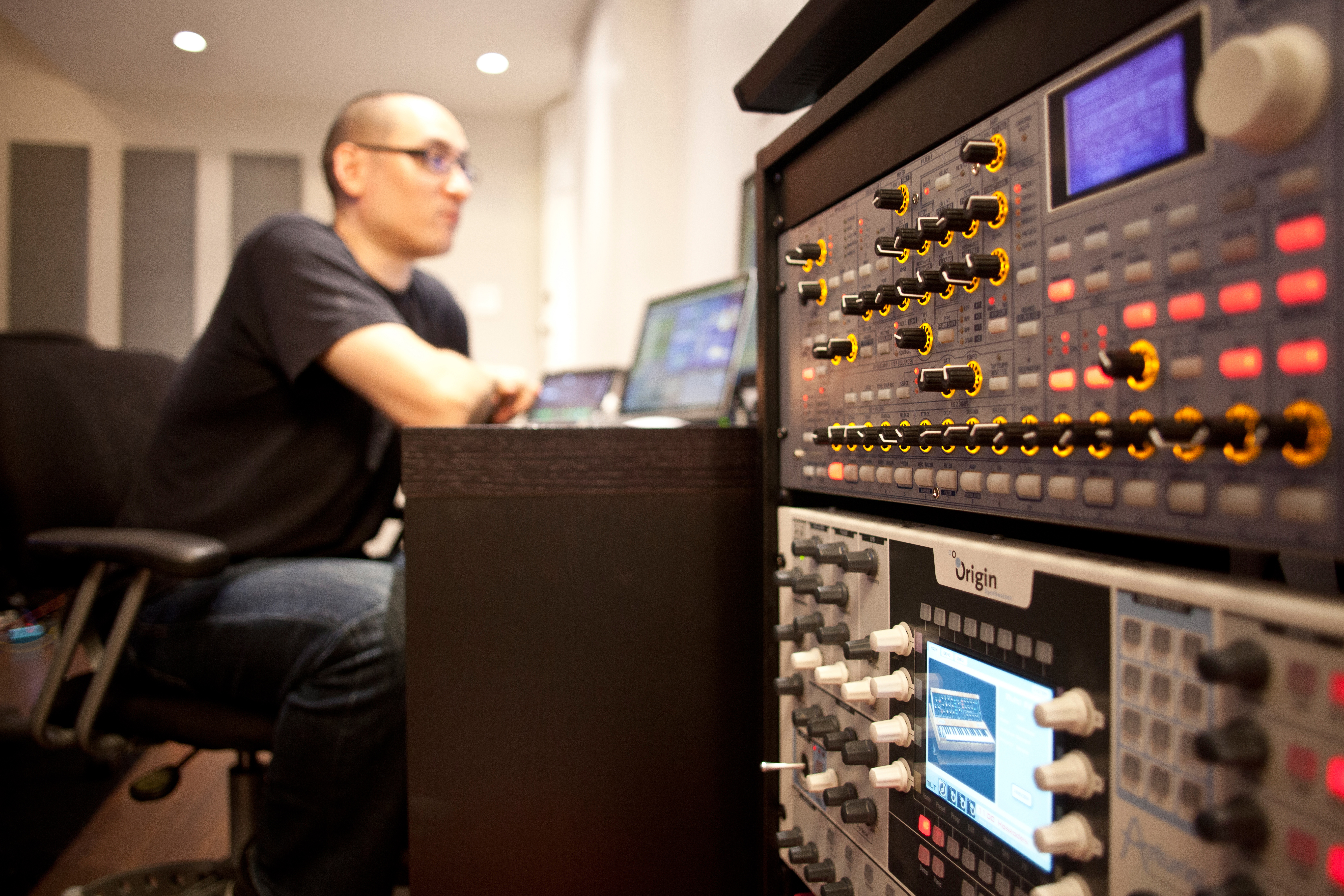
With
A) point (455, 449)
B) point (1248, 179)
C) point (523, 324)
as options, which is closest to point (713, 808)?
point (455, 449)

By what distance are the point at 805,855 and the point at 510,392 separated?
0.81m

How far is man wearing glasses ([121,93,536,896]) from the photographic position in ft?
2.97

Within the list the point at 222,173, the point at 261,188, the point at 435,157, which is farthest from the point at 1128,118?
the point at 222,173

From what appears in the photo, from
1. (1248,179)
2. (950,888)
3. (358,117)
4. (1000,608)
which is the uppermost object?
(358,117)

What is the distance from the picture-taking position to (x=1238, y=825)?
292 mm

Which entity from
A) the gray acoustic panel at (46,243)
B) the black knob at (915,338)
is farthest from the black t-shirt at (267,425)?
the gray acoustic panel at (46,243)

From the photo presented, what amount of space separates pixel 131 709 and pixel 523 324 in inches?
157

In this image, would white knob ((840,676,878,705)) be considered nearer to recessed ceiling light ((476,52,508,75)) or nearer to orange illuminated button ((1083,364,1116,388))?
orange illuminated button ((1083,364,1116,388))

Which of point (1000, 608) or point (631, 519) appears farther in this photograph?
point (631, 519)

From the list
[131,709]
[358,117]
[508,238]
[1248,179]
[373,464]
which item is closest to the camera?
[1248,179]

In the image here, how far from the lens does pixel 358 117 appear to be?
4.66ft

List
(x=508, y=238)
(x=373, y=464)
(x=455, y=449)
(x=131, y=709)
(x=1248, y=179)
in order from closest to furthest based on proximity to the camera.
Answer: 1. (x=1248, y=179)
2. (x=455, y=449)
3. (x=131, y=709)
4. (x=373, y=464)
5. (x=508, y=238)

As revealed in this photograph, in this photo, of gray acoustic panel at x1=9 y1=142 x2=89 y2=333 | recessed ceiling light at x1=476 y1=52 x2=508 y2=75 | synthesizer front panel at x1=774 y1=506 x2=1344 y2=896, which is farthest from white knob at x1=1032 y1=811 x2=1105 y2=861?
gray acoustic panel at x1=9 y1=142 x2=89 y2=333

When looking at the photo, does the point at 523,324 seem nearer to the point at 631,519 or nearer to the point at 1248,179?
the point at 631,519
